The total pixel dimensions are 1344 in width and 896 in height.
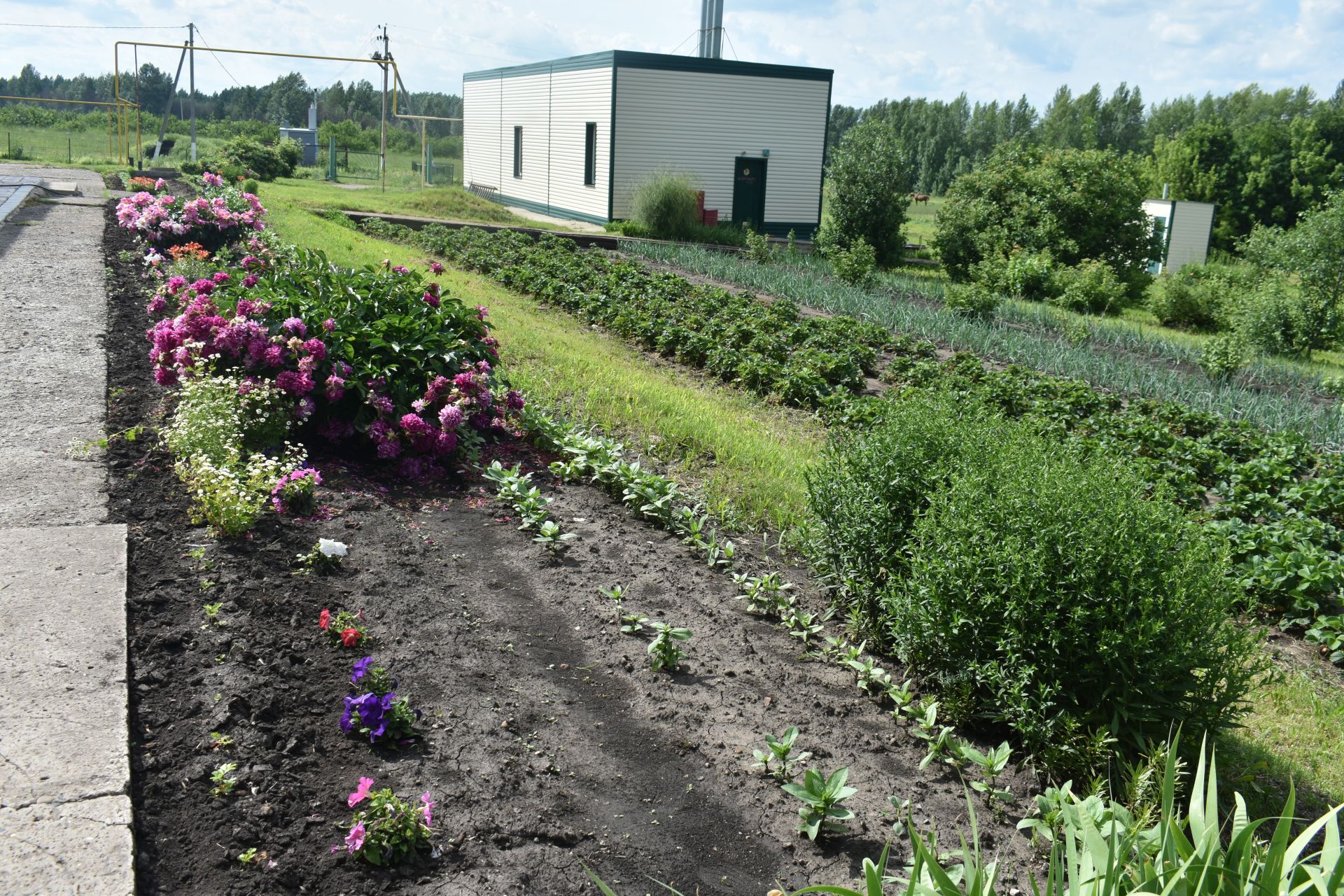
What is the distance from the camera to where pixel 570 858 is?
276 centimetres

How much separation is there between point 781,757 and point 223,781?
1.71 meters

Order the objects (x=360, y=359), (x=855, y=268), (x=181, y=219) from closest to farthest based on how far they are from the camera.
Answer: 1. (x=360, y=359)
2. (x=181, y=219)
3. (x=855, y=268)

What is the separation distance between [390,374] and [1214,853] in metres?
4.94

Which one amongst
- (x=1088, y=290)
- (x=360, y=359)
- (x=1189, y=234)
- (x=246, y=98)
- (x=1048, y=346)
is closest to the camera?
(x=360, y=359)

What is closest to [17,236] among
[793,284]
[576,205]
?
[793,284]

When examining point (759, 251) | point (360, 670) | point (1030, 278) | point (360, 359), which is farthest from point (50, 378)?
point (1030, 278)

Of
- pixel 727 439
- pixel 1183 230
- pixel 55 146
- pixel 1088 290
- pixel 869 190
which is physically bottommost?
pixel 727 439

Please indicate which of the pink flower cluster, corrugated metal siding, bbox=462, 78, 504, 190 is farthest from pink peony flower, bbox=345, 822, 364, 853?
corrugated metal siding, bbox=462, 78, 504, 190

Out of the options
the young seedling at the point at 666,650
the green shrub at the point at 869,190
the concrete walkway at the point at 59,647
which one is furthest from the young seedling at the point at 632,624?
the green shrub at the point at 869,190

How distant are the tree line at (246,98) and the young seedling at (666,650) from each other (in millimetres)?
75717

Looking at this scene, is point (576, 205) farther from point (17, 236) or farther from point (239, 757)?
point (239, 757)

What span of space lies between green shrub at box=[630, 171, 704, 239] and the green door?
3.49m

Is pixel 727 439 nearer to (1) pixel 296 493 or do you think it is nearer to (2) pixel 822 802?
(1) pixel 296 493

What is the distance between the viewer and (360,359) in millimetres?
5867
